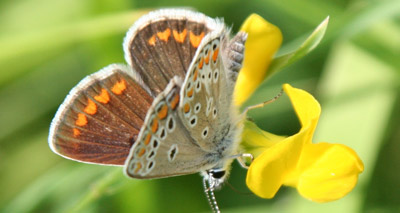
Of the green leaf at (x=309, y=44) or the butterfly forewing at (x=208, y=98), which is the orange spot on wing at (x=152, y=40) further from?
the green leaf at (x=309, y=44)

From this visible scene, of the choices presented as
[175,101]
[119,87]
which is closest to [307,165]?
[175,101]

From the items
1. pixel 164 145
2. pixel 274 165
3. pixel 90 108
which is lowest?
pixel 274 165

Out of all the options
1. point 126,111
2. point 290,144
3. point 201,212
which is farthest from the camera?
point 201,212

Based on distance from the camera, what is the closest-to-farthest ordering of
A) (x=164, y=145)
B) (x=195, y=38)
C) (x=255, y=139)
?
(x=164, y=145) → (x=195, y=38) → (x=255, y=139)

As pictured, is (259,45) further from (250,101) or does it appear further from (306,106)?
(250,101)

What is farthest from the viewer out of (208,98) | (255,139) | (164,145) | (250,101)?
(250,101)

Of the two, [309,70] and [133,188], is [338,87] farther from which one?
[133,188]

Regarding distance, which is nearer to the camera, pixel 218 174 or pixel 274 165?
pixel 274 165

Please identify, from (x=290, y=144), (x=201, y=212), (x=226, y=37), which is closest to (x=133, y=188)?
(x=201, y=212)

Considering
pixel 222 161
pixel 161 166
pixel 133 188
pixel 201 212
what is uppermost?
pixel 161 166
